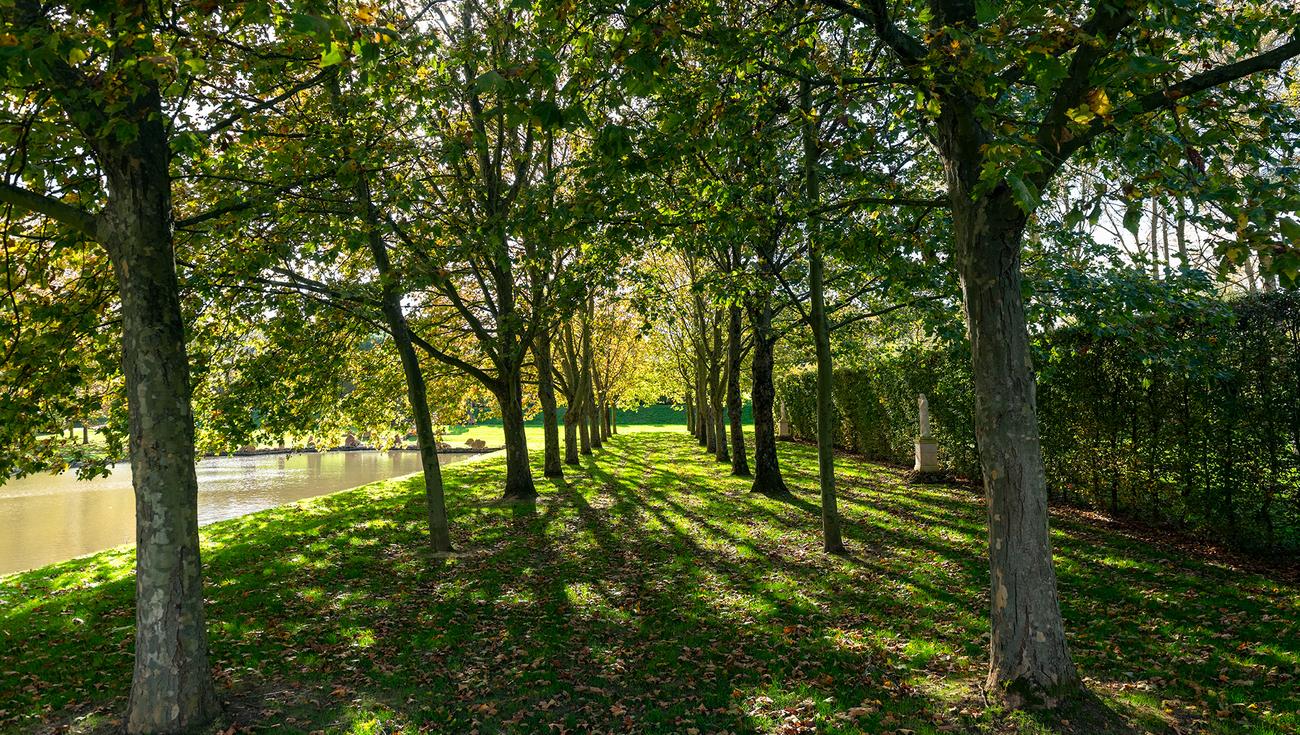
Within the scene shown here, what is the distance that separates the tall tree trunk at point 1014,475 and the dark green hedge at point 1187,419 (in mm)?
3652

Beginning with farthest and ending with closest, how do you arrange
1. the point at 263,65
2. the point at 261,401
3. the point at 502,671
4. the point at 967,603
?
the point at 261,401, the point at 967,603, the point at 263,65, the point at 502,671

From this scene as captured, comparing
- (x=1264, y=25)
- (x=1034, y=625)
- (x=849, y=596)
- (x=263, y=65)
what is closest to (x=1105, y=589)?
(x=849, y=596)

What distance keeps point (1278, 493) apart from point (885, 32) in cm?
796

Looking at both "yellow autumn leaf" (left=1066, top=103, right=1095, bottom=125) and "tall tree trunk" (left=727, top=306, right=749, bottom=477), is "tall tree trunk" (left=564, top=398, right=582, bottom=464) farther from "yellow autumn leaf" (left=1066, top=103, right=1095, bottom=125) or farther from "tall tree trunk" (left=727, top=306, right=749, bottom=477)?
"yellow autumn leaf" (left=1066, top=103, right=1095, bottom=125)

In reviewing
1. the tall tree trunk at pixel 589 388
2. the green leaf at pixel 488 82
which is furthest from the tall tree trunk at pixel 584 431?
the green leaf at pixel 488 82

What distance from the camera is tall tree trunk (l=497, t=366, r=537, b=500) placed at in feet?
48.2

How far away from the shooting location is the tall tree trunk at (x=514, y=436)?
48.2 ft

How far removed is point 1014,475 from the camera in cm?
486

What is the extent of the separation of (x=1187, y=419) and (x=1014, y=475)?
6705mm

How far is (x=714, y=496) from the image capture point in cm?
1520

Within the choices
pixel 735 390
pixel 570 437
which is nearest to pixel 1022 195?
pixel 735 390

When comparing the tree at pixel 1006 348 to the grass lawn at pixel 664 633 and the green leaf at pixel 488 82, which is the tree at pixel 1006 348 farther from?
the green leaf at pixel 488 82

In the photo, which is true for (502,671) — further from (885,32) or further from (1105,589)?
(1105,589)

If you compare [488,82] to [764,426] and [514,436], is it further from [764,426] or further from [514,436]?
[514,436]
